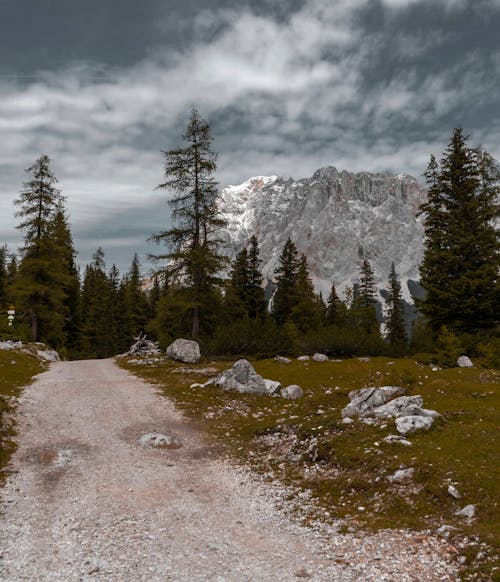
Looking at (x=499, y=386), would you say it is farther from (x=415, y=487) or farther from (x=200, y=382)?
(x=200, y=382)

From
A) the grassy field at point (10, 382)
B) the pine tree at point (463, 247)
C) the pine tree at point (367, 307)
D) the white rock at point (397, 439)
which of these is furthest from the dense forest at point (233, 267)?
the pine tree at point (367, 307)

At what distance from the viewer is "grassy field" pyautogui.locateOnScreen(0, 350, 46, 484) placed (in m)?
11.6

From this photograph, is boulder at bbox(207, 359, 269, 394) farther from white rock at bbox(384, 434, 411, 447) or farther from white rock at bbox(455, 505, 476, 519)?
white rock at bbox(455, 505, 476, 519)

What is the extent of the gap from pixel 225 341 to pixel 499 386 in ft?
60.6

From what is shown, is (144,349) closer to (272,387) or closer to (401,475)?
(272,387)

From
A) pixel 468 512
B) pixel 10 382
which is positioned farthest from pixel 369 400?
pixel 10 382

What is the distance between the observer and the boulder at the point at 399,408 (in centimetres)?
1147

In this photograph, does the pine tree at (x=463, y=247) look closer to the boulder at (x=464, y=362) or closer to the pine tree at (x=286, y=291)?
the boulder at (x=464, y=362)

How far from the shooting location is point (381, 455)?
9617 millimetres

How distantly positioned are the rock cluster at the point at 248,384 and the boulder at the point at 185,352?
827cm

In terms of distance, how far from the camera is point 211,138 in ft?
108

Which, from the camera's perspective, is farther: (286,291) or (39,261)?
(286,291)

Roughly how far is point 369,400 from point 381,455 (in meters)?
3.51

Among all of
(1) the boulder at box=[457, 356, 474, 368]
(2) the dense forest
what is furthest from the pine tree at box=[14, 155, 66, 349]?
(1) the boulder at box=[457, 356, 474, 368]
